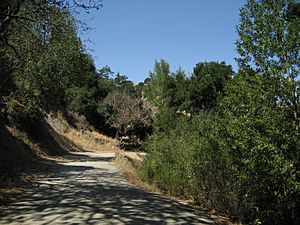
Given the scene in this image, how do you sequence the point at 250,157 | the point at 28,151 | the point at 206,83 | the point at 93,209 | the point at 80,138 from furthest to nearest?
the point at 206,83 → the point at 80,138 → the point at 28,151 → the point at 250,157 → the point at 93,209

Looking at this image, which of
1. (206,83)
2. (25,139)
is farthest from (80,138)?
(25,139)

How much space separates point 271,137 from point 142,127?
157ft

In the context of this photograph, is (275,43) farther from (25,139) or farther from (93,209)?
(25,139)

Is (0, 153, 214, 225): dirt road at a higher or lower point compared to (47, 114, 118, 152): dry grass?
lower

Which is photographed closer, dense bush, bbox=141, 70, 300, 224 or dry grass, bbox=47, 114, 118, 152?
dense bush, bbox=141, 70, 300, 224

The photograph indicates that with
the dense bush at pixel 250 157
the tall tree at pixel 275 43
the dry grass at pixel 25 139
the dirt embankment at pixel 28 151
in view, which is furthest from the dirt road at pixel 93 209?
the dry grass at pixel 25 139

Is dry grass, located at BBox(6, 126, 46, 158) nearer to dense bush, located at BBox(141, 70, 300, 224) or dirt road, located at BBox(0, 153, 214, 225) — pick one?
dirt road, located at BBox(0, 153, 214, 225)

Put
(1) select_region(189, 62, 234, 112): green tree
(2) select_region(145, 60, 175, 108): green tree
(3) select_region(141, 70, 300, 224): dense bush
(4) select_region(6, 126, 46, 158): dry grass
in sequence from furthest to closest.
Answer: (2) select_region(145, 60, 175, 108): green tree → (1) select_region(189, 62, 234, 112): green tree → (4) select_region(6, 126, 46, 158): dry grass → (3) select_region(141, 70, 300, 224): dense bush

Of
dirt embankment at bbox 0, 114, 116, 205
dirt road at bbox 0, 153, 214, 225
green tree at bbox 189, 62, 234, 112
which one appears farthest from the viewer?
green tree at bbox 189, 62, 234, 112

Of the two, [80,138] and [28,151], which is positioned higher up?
[80,138]

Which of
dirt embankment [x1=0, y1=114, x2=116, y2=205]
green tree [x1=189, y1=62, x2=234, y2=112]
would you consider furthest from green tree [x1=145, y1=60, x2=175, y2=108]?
dirt embankment [x1=0, y1=114, x2=116, y2=205]

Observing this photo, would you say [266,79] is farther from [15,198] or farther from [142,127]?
[142,127]

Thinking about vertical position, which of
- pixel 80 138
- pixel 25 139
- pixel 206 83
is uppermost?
pixel 206 83

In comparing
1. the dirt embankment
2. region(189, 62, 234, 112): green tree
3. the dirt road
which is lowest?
the dirt road
